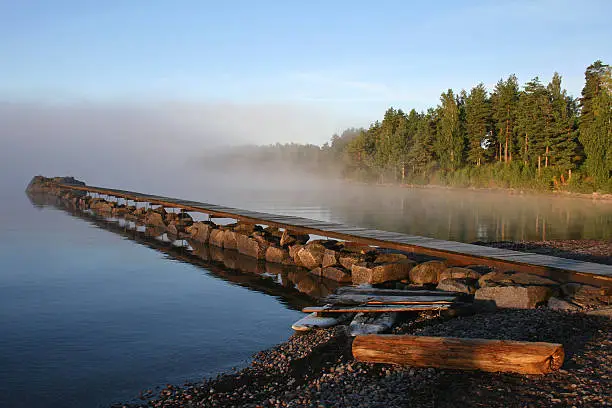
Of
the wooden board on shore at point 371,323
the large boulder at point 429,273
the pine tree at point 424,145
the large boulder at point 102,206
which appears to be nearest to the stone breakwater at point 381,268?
the large boulder at point 429,273

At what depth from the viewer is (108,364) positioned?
923 centimetres

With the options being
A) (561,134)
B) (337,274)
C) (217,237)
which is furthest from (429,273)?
(561,134)

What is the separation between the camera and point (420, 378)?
6.80 meters

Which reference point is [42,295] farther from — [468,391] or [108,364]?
[468,391]

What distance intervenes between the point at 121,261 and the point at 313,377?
1389cm

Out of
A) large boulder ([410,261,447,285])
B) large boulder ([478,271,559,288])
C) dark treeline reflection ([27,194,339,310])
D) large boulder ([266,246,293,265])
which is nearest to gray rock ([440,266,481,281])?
large boulder ([410,261,447,285])

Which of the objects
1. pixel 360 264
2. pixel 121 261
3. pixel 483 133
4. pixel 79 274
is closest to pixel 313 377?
pixel 360 264

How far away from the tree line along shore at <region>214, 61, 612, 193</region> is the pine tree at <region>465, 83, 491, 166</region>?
128 mm

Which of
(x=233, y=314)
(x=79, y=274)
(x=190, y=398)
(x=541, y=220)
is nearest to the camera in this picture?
(x=190, y=398)

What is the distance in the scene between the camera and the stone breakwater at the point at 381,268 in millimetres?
10445

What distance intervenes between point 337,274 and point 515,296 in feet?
21.8

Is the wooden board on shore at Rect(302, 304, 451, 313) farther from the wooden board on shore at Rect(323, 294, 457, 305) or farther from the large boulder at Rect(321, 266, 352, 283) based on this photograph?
the large boulder at Rect(321, 266, 352, 283)

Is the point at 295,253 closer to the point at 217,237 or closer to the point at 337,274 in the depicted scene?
the point at 337,274

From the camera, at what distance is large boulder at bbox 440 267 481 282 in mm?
12898
